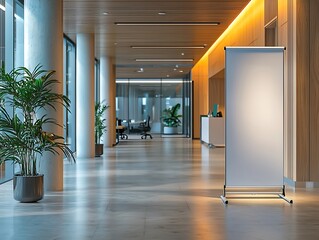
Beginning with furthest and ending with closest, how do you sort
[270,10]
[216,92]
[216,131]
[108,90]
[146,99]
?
[146,99], [216,92], [108,90], [216,131], [270,10]

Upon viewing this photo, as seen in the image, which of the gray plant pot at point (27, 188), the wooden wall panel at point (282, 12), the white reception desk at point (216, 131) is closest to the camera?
the gray plant pot at point (27, 188)

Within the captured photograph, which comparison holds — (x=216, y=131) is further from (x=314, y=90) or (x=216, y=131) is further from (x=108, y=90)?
(x=314, y=90)

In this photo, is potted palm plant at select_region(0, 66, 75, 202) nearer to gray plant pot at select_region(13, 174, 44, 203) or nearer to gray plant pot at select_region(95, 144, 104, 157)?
gray plant pot at select_region(13, 174, 44, 203)

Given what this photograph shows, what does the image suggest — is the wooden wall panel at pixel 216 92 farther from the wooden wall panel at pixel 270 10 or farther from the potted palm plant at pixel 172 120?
the wooden wall panel at pixel 270 10

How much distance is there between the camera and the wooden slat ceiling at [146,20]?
1266cm

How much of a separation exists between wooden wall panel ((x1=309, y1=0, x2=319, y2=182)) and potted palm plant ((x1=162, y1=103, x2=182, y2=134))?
25972 millimetres

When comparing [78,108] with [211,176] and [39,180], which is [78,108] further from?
[39,180]

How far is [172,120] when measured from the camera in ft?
120

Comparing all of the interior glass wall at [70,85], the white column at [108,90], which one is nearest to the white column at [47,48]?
the interior glass wall at [70,85]

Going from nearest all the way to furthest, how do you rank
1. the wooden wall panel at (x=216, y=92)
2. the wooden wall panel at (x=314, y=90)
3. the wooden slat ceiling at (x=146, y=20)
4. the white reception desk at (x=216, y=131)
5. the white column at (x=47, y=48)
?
the white column at (x=47, y=48) < the wooden wall panel at (x=314, y=90) < the wooden slat ceiling at (x=146, y=20) < the white reception desk at (x=216, y=131) < the wooden wall panel at (x=216, y=92)

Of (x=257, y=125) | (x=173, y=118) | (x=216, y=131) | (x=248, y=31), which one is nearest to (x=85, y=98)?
(x=248, y=31)

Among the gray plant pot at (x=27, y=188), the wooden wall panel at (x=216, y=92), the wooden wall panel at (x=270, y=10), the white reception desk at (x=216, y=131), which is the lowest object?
the gray plant pot at (x=27, y=188)

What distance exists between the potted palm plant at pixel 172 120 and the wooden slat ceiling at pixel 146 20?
45.6 feet

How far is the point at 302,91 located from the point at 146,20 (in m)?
5.82
